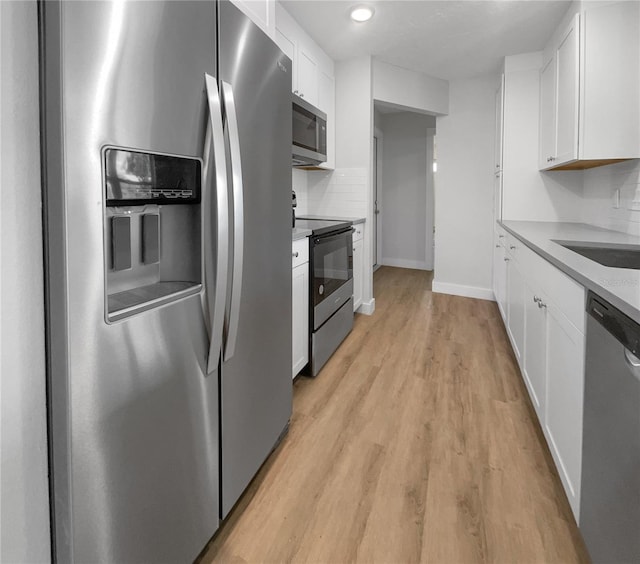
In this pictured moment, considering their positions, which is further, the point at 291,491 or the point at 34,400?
the point at 291,491

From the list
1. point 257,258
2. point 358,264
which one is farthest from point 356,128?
point 257,258

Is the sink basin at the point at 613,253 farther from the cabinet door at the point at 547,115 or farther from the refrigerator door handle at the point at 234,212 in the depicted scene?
the refrigerator door handle at the point at 234,212

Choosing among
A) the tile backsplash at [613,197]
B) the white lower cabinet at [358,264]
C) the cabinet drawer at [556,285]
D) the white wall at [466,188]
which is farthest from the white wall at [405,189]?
the cabinet drawer at [556,285]

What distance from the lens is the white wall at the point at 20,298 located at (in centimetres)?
72

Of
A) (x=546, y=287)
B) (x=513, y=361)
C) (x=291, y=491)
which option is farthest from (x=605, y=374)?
(x=513, y=361)

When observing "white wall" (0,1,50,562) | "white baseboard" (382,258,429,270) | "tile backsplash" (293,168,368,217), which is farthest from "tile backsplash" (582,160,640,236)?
"white baseboard" (382,258,429,270)

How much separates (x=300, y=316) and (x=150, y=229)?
141cm

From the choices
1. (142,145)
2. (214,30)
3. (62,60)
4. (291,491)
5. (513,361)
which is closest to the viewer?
(62,60)

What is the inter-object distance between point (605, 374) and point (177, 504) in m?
1.15

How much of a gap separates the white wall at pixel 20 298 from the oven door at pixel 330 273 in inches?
67.4

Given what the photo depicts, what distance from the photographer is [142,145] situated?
2.87 feet

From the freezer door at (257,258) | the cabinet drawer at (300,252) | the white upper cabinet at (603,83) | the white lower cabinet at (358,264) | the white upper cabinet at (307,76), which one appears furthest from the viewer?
the white lower cabinet at (358,264)

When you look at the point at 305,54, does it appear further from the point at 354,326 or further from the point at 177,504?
the point at 177,504

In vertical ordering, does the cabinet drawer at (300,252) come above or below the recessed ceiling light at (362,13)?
below
